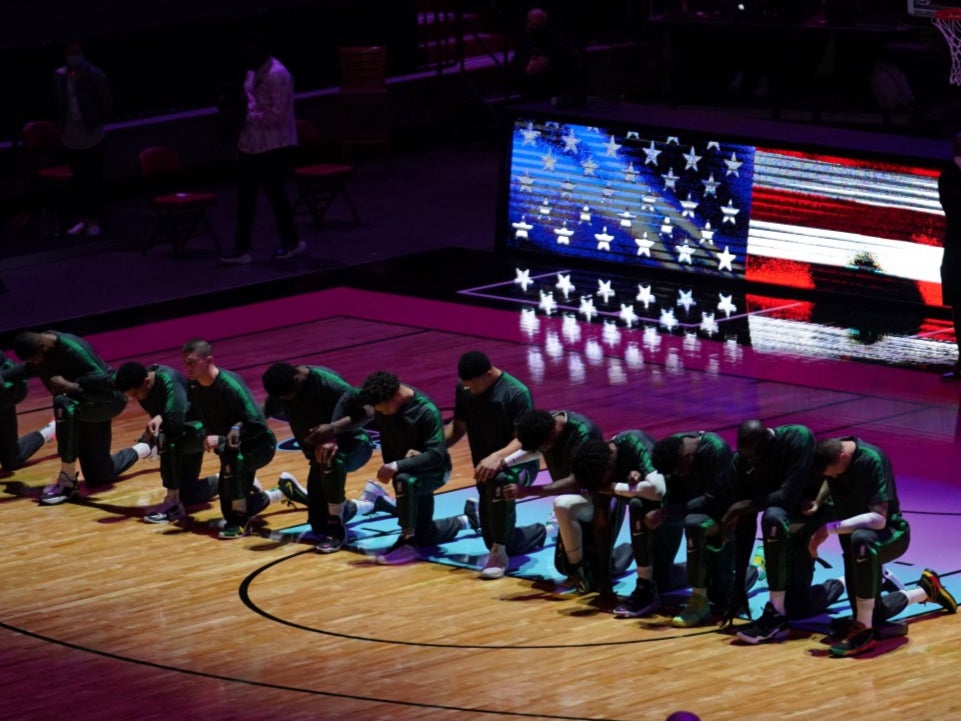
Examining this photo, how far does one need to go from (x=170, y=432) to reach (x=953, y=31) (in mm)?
7377

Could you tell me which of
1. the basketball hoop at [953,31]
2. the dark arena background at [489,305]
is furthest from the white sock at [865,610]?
the basketball hoop at [953,31]

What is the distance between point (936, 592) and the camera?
10.6m

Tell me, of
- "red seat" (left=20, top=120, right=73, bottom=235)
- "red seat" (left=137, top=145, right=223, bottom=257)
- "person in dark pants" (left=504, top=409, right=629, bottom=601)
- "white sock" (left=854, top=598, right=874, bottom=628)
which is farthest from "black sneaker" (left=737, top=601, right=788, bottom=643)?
"red seat" (left=20, top=120, right=73, bottom=235)

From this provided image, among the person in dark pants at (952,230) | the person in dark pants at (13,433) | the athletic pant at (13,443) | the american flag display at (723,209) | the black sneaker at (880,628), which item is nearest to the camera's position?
the black sneaker at (880,628)

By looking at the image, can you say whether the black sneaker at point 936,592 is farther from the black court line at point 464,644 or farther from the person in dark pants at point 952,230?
the person in dark pants at point 952,230

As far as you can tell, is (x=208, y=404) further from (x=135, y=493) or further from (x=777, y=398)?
(x=777, y=398)

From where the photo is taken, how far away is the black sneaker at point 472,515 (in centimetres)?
1245

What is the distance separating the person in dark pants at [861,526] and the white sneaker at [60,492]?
528cm

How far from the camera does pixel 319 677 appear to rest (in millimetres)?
10359

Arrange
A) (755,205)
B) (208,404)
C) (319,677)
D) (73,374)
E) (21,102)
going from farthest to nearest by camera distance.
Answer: (21,102) → (755,205) → (73,374) → (208,404) → (319,677)

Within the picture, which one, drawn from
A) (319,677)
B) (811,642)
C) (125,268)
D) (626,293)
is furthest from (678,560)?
(125,268)

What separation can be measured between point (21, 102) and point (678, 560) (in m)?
12.9

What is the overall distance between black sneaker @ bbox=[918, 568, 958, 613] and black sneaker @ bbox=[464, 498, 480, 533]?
9.21 feet

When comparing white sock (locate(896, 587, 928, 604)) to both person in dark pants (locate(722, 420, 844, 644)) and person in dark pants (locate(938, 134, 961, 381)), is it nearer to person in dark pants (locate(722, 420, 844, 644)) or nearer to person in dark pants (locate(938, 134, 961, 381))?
person in dark pants (locate(722, 420, 844, 644))
